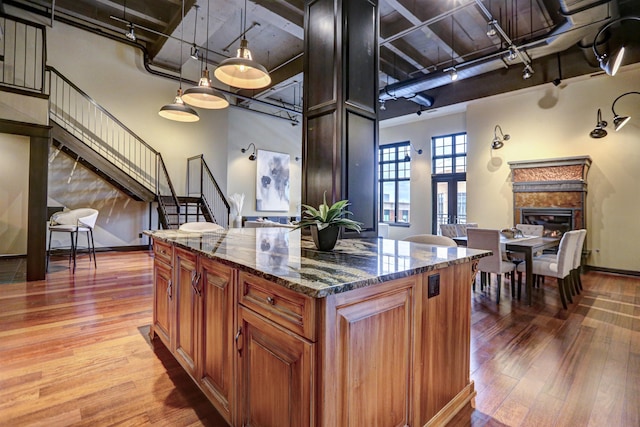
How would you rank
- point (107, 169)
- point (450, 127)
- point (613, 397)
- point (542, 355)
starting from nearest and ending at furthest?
1. point (613, 397)
2. point (542, 355)
3. point (107, 169)
4. point (450, 127)

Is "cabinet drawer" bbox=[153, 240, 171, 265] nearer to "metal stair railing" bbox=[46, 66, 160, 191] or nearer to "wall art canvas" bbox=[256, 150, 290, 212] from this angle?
"metal stair railing" bbox=[46, 66, 160, 191]

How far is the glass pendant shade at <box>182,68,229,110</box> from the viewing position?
11.3 feet

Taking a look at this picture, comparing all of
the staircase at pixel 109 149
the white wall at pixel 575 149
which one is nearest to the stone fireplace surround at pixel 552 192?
the white wall at pixel 575 149

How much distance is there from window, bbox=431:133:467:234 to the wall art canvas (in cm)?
454

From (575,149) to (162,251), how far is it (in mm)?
7454

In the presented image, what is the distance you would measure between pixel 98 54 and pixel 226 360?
791cm

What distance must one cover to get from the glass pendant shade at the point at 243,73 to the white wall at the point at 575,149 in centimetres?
608

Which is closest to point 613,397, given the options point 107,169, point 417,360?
point 417,360

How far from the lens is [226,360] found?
1.52 metres

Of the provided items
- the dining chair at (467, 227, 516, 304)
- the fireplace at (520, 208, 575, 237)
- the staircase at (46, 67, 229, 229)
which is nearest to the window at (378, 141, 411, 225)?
the fireplace at (520, 208, 575, 237)

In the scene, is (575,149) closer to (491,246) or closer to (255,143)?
(491,246)

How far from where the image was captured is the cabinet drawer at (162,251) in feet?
7.39

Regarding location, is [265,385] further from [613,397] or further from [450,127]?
[450,127]

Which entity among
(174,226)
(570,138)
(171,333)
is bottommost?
(171,333)
